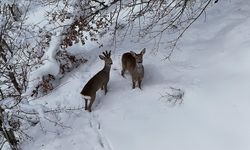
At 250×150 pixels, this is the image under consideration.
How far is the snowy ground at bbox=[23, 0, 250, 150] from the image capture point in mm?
8292

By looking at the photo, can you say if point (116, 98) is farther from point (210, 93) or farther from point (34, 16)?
point (34, 16)

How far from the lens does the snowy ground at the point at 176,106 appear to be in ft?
27.2

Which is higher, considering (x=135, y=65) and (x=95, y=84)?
(x=135, y=65)

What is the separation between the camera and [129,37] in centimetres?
1238

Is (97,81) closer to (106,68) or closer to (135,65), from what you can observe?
(106,68)

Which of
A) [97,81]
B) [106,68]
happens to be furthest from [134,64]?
[97,81]

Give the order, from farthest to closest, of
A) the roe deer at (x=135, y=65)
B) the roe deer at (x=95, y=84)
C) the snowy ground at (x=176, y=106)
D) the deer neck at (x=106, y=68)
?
1. the deer neck at (x=106, y=68)
2. the roe deer at (x=135, y=65)
3. the roe deer at (x=95, y=84)
4. the snowy ground at (x=176, y=106)

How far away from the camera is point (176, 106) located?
9023mm

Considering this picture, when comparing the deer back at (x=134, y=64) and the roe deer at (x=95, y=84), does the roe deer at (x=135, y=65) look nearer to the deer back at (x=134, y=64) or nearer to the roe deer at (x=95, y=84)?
the deer back at (x=134, y=64)

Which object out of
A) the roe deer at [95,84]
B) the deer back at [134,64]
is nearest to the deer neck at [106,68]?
the roe deer at [95,84]

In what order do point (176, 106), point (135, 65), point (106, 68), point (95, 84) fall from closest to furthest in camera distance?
point (176, 106) < point (95, 84) < point (135, 65) < point (106, 68)

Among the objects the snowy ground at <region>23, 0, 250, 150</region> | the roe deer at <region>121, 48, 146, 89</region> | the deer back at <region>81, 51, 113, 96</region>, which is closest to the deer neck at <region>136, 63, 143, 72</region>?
the roe deer at <region>121, 48, 146, 89</region>

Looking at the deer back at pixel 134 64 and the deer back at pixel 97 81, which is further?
the deer back at pixel 134 64

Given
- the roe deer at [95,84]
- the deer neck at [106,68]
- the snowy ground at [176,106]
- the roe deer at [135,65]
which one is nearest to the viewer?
the snowy ground at [176,106]
